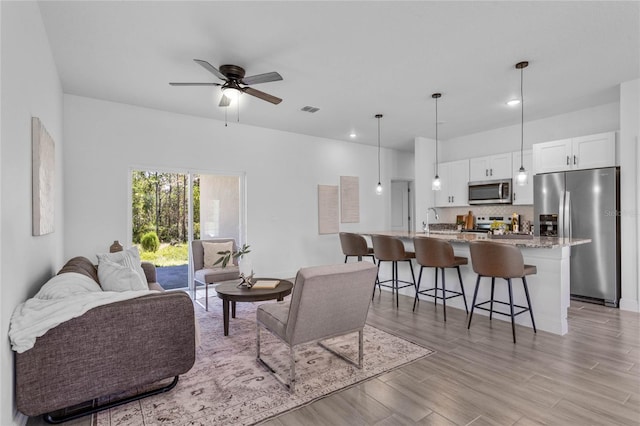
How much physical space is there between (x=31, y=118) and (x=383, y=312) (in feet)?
12.8

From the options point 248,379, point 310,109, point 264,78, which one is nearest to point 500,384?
point 248,379

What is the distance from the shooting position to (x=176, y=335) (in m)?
2.24

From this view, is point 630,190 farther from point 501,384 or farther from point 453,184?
point 501,384

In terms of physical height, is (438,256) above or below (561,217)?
below

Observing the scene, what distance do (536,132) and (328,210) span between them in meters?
4.06

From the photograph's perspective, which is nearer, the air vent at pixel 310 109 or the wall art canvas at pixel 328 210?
the air vent at pixel 310 109

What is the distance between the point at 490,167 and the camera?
20.5 feet

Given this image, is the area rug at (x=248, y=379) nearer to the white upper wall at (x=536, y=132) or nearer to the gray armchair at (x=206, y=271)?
the gray armchair at (x=206, y=271)

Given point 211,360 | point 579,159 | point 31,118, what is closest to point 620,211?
point 579,159

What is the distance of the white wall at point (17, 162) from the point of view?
66.9 inches

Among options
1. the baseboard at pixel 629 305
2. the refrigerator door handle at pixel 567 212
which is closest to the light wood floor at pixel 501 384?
the baseboard at pixel 629 305

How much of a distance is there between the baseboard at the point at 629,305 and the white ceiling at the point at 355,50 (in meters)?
2.74

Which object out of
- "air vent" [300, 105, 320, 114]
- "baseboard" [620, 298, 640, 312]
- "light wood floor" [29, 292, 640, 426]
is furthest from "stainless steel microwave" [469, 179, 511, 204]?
"air vent" [300, 105, 320, 114]

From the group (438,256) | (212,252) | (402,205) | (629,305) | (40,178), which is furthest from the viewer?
(402,205)
